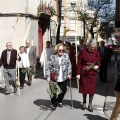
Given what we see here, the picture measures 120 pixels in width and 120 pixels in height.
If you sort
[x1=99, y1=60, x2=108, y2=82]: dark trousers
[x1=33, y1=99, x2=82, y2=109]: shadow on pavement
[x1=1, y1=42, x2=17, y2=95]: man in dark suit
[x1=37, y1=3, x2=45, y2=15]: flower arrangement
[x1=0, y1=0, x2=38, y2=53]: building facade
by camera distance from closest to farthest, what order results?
1. [x1=33, y1=99, x2=82, y2=109]: shadow on pavement
2. [x1=1, y1=42, x2=17, y2=95]: man in dark suit
3. [x1=99, y1=60, x2=108, y2=82]: dark trousers
4. [x1=0, y1=0, x2=38, y2=53]: building facade
5. [x1=37, y1=3, x2=45, y2=15]: flower arrangement

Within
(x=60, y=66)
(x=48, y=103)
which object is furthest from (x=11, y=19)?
(x=60, y=66)

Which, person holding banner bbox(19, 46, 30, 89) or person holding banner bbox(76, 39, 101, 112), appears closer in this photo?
person holding banner bbox(76, 39, 101, 112)

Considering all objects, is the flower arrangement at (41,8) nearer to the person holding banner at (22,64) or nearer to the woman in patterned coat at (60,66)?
the person holding banner at (22,64)

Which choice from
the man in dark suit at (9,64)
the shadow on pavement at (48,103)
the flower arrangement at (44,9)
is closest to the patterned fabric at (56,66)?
the shadow on pavement at (48,103)

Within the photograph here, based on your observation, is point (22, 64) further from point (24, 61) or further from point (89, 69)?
point (89, 69)

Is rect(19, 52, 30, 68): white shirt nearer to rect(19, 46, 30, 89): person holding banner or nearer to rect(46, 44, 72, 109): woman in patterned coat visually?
rect(19, 46, 30, 89): person holding banner

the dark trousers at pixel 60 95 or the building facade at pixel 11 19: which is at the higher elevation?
the building facade at pixel 11 19

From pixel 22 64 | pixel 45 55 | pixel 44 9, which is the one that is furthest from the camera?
pixel 44 9

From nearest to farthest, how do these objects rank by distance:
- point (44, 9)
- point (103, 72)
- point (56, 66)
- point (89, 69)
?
point (89, 69) < point (56, 66) < point (103, 72) < point (44, 9)

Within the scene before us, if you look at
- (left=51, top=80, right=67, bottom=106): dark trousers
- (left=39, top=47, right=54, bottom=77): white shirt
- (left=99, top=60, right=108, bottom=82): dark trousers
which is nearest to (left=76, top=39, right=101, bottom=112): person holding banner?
(left=51, top=80, right=67, bottom=106): dark trousers

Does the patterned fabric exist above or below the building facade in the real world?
below

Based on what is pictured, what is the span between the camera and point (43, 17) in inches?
851

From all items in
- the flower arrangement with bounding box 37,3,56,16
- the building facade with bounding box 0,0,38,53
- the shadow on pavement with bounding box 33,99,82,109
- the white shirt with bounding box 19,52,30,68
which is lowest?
the shadow on pavement with bounding box 33,99,82,109

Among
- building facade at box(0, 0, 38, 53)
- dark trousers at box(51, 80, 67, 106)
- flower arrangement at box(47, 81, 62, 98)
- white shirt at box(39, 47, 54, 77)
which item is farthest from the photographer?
building facade at box(0, 0, 38, 53)
